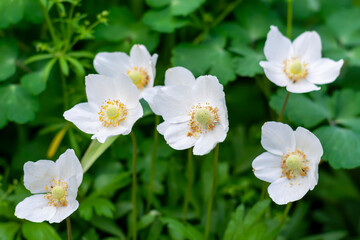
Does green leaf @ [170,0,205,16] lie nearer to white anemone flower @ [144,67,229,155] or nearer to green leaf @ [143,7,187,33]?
green leaf @ [143,7,187,33]

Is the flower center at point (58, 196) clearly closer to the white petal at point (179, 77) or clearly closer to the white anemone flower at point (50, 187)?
the white anemone flower at point (50, 187)

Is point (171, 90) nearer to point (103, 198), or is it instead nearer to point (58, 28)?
point (103, 198)

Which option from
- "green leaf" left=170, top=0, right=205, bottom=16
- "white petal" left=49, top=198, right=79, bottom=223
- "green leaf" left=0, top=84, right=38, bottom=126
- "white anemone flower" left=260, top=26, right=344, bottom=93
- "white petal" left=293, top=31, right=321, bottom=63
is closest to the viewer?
"white petal" left=49, top=198, right=79, bottom=223

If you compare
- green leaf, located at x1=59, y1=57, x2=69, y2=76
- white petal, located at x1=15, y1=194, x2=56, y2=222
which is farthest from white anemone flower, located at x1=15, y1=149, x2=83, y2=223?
green leaf, located at x1=59, y1=57, x2=69, y2=76

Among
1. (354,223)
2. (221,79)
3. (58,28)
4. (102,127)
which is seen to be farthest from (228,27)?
(354,223)

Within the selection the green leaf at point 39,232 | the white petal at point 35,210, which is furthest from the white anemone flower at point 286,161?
the green leaf at point 39,232

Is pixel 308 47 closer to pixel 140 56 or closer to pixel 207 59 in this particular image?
pixel 207 59
